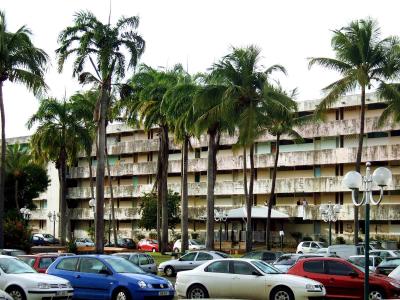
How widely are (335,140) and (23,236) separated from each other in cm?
3702

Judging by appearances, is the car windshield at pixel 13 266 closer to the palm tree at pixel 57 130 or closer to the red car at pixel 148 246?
the palm tree at pixel 57 130

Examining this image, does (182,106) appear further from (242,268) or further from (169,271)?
(242,268)

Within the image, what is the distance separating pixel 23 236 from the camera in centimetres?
4281

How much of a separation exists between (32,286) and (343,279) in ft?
29.7

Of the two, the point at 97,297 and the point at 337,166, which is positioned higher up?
the point at 337,166

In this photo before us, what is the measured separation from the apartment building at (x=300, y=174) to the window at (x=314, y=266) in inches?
1476

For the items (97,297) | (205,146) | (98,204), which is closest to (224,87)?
(98,204)

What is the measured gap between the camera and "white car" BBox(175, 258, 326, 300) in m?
20.3

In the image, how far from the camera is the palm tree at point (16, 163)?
7894 centimetres

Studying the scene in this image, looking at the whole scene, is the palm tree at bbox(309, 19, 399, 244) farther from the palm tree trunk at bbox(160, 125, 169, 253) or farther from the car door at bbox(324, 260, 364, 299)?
the car door at bbox(324, 260, 364, 299)

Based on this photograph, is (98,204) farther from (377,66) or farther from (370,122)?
(370,122)

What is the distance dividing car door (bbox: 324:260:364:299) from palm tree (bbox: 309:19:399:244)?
20.5 metres

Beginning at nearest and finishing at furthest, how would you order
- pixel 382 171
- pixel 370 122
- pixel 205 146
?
pixel 382 171
pixel 370 122
pixel 205 146

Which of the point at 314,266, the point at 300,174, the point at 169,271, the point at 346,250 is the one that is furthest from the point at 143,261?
the point at 300,174
